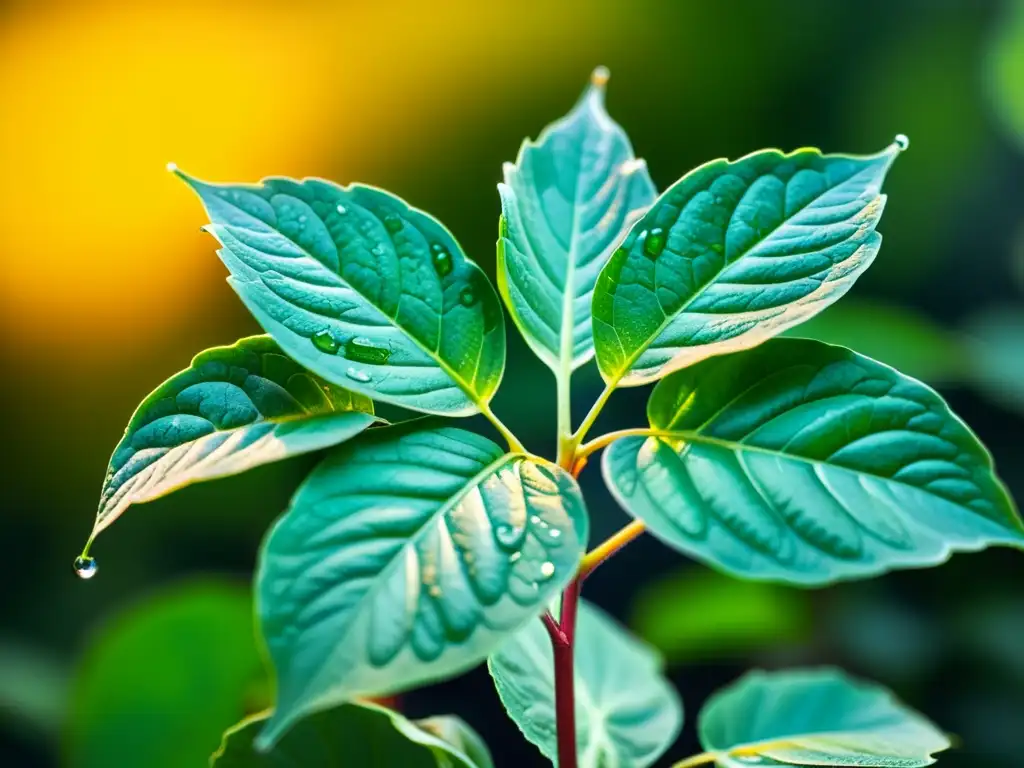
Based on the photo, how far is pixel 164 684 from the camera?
117 cm

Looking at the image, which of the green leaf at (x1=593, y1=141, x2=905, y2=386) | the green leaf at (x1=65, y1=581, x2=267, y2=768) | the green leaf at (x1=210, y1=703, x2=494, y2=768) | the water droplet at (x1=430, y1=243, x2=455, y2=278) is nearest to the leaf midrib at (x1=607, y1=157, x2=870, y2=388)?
the green leaf at (x1=593, y1=141, x2=905, y2=386)

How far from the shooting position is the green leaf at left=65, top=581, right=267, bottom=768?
3.76 feet

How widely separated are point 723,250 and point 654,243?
4 cm

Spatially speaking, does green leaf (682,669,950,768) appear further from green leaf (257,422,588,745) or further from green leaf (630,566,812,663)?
green leaf (630,566,812,663)

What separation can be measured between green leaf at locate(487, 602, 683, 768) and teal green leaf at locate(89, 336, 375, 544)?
21cm

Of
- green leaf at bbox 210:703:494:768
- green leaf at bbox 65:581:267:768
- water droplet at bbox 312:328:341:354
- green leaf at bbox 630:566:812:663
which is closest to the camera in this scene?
water droplet at bbox 312:328:341:354

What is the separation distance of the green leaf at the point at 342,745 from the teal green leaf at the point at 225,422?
0.62 feet

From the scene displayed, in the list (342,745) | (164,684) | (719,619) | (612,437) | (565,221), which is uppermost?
(565,221)

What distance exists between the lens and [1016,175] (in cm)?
189

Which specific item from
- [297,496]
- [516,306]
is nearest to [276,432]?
[297,496]

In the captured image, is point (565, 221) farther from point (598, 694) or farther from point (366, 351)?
point (598, 694)

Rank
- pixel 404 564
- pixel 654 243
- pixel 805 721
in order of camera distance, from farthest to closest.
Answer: pixel 805 721, pixel 654 243, pixel 404 564

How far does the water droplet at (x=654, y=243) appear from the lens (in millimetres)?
490

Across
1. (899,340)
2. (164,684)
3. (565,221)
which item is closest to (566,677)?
(565,221)
